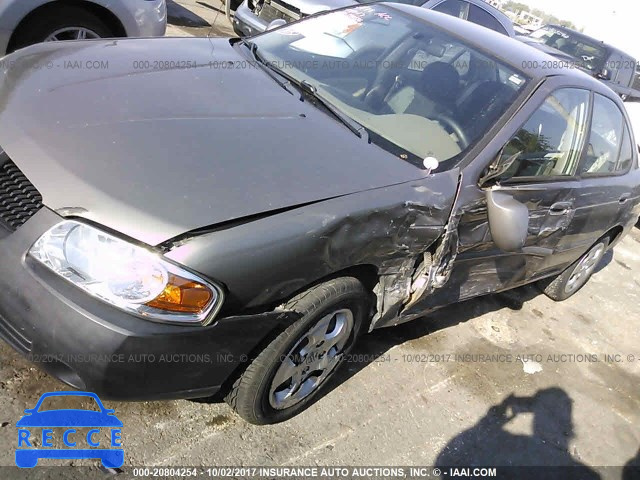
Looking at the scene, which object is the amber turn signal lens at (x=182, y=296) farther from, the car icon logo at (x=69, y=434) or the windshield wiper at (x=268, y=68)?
the windshield wiper at (x=268, y=68)

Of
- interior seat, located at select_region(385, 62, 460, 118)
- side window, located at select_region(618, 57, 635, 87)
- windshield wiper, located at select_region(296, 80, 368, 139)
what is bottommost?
windshield wiper, located at select_region(296, 80, 368, 139)

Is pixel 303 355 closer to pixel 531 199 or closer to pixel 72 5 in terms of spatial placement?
pixel 531 199

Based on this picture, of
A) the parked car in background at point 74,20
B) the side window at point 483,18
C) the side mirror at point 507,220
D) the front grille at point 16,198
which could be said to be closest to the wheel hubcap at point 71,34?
the parked car in background at point 74,20

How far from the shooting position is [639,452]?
311 cm

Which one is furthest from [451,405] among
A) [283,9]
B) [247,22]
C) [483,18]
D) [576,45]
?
[576,45]

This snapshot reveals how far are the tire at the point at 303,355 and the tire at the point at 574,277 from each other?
2354 mm

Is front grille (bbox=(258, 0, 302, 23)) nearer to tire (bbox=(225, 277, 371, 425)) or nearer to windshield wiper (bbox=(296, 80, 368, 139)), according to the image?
windshield wiper (bbox=(296, 80, 368, 139))

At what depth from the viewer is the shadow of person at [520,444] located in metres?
2.72

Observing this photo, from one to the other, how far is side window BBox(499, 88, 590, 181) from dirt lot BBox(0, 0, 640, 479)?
116 cm

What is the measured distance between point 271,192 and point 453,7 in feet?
24.4

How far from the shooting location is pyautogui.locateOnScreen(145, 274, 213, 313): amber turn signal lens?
5.96ft

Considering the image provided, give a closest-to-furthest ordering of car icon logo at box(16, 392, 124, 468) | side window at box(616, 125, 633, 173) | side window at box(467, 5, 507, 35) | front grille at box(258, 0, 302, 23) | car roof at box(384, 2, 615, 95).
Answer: car icon logo at box(16, 392, 124, 468) → car roof at box(384, 2, 615, 95) → side window at box(616, 125, 633, 173) → front grille at box(258, 0, 302, 23) → side window at box(467, 5, 507, 35)

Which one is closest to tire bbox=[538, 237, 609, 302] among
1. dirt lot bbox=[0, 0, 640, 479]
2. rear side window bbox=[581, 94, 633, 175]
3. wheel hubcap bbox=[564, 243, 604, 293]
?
wheel hubcap bbox=[564, 243, 604, 293]

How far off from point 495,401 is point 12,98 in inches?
110
